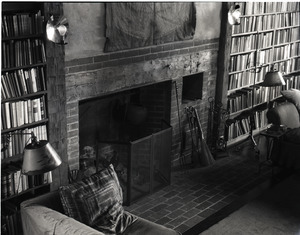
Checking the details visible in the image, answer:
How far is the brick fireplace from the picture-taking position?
182 inches

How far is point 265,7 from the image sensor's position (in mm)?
7129

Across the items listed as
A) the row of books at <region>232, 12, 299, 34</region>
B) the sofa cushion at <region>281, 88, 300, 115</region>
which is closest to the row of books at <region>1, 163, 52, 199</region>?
the row of books at <region>232, 12, 299, 34</region>

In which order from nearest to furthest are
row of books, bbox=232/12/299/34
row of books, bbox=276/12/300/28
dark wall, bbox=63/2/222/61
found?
1. dark wall, bbox=63/2/222/61
2. row of books, bbox=232/12/299/34
3. row of books, bbox=276/12/300/28

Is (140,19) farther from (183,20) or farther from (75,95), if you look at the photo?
(75,95)

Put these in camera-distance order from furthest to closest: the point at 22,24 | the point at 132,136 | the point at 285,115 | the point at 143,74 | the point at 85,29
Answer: the point at 285,115
the point at 132,136
the point at 143,74
the point at 85,29
the point at 22,24

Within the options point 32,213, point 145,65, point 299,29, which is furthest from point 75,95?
point 299,29

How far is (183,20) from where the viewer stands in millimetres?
5684

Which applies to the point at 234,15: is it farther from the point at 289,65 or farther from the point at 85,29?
the point at 289,65

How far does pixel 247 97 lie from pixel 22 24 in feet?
13.7

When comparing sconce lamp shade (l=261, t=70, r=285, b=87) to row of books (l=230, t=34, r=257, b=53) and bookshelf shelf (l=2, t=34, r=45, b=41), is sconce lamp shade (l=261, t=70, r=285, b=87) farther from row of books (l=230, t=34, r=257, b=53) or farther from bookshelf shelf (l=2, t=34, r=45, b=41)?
bookshelf shelf (l=2, t=34, r=45, b=41)

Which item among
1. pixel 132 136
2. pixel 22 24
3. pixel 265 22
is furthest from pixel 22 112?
pixel 265 22

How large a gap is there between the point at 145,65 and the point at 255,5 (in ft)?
8.19

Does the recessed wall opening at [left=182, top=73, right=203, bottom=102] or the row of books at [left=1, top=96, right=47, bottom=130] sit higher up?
the row of books at [left=1, top=96, right=47, bottom=130]

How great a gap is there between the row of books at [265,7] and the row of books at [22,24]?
345 cm
